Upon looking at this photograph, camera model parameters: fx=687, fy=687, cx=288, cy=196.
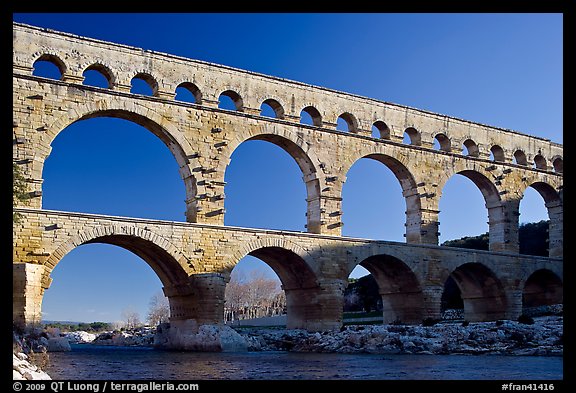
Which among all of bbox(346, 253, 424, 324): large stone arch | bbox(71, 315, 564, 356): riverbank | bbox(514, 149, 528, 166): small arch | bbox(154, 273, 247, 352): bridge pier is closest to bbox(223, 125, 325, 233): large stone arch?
bbox(346, 253, 424, 324): large stone arch

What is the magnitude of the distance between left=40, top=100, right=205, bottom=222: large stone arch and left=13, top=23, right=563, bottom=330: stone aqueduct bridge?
51mm

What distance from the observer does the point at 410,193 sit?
105ft

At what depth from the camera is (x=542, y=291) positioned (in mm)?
38031

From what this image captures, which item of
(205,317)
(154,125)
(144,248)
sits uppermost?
(154,125)

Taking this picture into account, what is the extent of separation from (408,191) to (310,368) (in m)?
16.6

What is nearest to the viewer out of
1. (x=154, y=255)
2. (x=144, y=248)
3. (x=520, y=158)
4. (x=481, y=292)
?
(x=144, y=248)

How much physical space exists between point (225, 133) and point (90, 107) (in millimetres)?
5232

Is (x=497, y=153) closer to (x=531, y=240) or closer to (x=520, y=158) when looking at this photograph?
(x=520, y=158)

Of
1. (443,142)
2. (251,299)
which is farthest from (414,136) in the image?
(251,299)

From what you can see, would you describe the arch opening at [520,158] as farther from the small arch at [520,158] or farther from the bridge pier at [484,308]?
the bridge pier at [484,308]

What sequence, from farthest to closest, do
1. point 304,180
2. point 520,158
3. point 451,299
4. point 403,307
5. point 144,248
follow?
point 451,299
point 520,158
point 403,307
point 304,180
point 144,248
